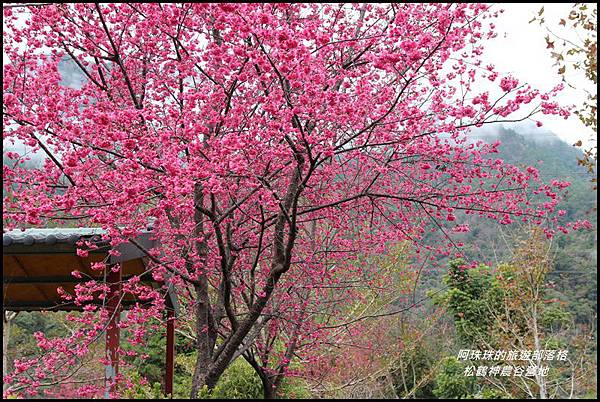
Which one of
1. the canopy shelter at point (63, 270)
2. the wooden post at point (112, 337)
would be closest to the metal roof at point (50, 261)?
the canopy shelter at point (63, 270)

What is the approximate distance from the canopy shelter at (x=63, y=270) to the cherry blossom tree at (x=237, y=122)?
0.49ft

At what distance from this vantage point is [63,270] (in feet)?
15.7

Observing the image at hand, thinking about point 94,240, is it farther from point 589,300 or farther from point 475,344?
point 589,300

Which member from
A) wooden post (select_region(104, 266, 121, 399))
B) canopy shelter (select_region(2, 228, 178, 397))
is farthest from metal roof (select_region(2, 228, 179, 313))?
wooden post (select_region(104, 266, 121, 399))

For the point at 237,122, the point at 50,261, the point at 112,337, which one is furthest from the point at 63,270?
the point at 237,122

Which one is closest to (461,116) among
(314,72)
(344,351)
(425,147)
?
(425,147)

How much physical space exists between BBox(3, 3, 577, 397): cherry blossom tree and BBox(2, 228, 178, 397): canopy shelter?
149 mm

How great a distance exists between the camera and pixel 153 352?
36.9ft

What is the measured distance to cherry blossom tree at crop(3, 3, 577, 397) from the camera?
11.1ft

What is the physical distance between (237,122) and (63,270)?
211 centimetres

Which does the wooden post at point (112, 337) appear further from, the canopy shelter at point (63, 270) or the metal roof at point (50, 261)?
the metal roof at point (50, 261)

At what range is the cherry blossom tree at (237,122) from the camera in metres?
3.38

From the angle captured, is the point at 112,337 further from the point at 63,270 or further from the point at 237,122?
the point at 237,122

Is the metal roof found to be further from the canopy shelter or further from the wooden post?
the wooden post
